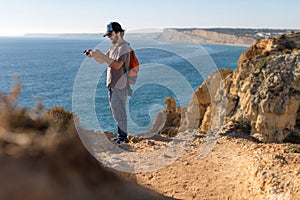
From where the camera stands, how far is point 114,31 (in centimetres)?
609

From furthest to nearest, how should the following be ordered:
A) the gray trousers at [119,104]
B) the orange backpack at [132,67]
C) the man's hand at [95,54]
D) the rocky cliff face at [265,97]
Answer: the rocky cliff face at [265,97] → the gray trousers at [119,104] → the orange backpack at [132,67] → the man's hand at [95,54]

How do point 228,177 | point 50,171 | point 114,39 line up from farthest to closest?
point 228,177 < point 114,39 < point 50,171

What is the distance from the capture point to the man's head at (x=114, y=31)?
607cm

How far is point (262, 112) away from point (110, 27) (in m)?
9.60

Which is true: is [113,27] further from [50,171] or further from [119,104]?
[50,171]

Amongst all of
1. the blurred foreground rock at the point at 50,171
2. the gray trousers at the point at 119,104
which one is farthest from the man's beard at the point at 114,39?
the blurred foreground rock at the point at 50,171

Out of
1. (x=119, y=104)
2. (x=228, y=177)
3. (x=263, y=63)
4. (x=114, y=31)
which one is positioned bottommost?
(x=228, y=177)

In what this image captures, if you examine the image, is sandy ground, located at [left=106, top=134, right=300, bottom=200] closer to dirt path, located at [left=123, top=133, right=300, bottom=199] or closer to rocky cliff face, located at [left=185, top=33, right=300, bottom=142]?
dirt path, located at [left=123, top=133, right=300, bottom=199]

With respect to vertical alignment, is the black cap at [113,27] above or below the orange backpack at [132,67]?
above

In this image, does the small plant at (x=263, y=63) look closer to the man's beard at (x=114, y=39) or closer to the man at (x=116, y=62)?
the man at (x=116, y=62)

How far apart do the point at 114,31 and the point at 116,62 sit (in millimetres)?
553

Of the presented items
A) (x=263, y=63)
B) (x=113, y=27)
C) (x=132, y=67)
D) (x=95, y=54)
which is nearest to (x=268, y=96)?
(x=263, y=63)

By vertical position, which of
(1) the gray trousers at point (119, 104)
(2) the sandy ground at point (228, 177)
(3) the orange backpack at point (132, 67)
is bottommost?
(2) the sandy ground at point (228, 177)


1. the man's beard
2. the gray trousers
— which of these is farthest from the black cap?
the gray trousers
